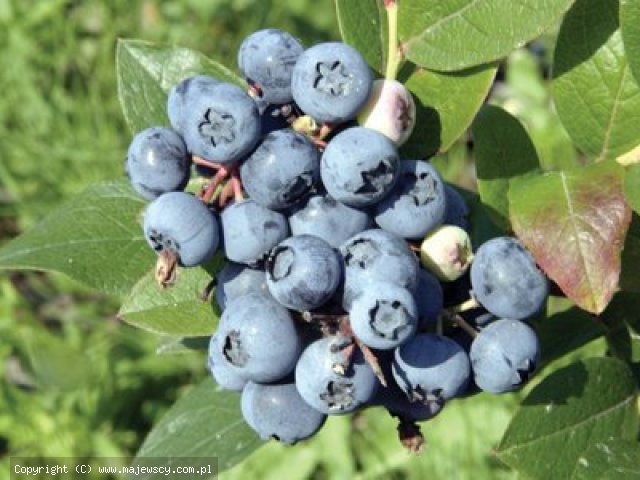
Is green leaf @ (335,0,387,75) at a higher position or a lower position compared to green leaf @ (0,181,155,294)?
higher

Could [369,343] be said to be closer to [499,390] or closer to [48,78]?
[499,390]

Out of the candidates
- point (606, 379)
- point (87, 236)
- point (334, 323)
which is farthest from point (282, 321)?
point (606, 379)

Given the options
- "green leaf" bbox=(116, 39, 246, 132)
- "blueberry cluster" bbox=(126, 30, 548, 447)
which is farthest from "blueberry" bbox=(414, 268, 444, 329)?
"green leaf" bbox=(116, 39, 246, 132)

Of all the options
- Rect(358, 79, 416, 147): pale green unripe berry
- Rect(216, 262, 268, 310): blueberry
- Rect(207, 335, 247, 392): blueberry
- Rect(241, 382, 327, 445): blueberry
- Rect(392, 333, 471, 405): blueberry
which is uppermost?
Rect(358, 79, 416, 147): pale green unripe berry

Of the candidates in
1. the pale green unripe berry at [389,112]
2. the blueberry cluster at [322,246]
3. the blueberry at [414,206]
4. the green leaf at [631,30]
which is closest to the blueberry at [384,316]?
the blueberry cluster at [322,246]

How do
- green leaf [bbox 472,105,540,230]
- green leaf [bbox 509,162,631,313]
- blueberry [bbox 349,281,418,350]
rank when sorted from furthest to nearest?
green leaf [bbox 472,105,540,230] → green leaf [bbox 509,162,631,313] → blueberry [bbox 349,281,418,350]

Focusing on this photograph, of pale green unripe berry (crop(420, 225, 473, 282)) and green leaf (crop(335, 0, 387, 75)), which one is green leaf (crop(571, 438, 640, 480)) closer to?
pale green unripe berry (crop(420, 225, 473, 282))

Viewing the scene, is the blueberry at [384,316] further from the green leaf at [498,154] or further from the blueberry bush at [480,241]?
the green leaf at [498,154]
